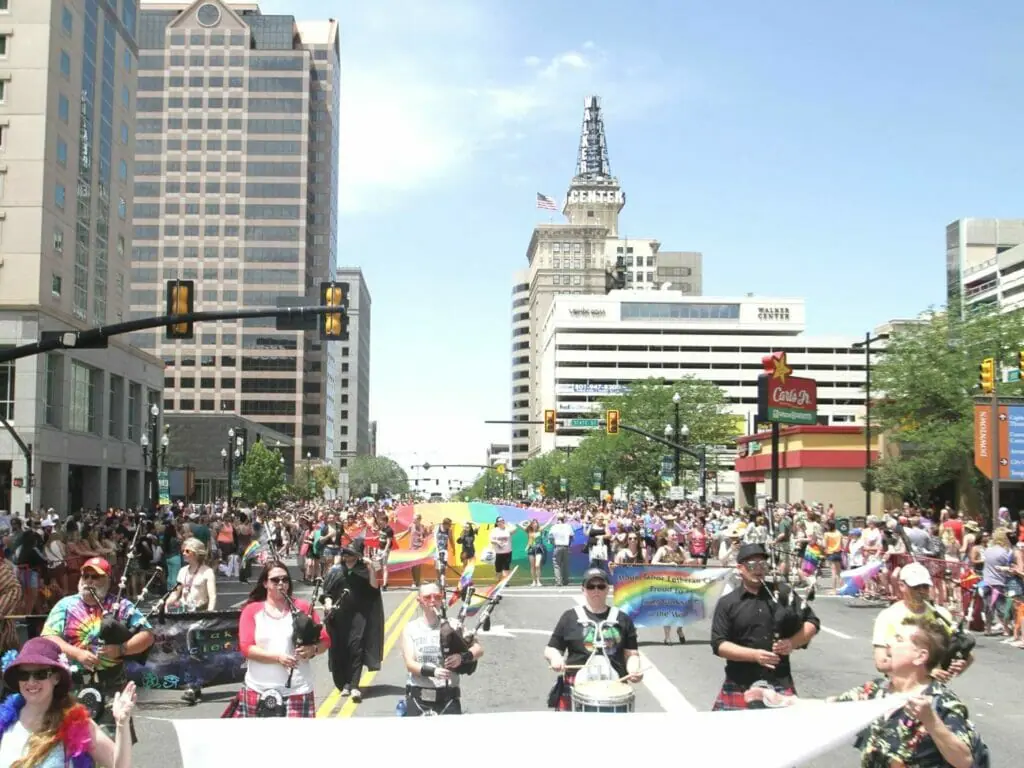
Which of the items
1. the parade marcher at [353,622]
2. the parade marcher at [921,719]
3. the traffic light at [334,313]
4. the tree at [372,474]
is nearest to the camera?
the parade marcher at [921,719]

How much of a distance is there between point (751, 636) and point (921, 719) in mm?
2917

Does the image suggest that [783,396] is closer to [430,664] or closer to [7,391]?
[430,664]

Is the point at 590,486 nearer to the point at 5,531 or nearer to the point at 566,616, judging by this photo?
the point at 5,531

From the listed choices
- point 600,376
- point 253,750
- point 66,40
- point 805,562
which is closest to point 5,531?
point 805,562

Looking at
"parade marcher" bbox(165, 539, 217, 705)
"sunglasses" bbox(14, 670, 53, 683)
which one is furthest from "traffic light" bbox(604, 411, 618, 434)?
"sunglasses" bbox(14, 670, 53, 683)

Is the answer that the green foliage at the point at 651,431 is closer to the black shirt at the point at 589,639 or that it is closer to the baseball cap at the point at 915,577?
the baseball cap at the point at 915,577

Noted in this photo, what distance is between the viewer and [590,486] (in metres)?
93.4

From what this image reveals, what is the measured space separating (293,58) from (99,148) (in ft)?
298

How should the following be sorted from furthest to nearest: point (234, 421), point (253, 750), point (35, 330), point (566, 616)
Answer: point (234, 421), point (35, 330), point (566, 616), point (253, 750)

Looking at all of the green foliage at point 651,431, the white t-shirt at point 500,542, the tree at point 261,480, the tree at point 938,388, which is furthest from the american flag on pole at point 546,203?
the white t-shirt at point 500,542

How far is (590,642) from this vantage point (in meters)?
7.69

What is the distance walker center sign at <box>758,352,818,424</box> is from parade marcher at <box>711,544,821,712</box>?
88.8 ft

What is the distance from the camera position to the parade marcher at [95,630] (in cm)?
759

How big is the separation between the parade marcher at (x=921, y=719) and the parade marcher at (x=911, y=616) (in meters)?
0.12
